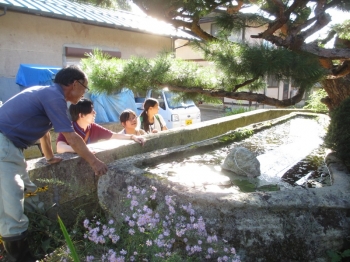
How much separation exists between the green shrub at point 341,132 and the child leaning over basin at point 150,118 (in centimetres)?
238

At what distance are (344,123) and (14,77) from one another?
23.1 ft

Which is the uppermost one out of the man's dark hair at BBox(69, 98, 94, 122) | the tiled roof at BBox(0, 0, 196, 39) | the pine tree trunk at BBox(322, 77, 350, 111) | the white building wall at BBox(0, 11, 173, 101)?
the tiled roof at BBox(0, 0, 196, 39)

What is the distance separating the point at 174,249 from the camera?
194cm

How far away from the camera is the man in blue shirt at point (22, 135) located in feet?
7.15

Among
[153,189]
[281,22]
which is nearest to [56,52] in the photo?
[281,22]

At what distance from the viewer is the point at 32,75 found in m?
6.75

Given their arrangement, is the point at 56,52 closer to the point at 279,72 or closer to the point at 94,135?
the point at 94,135

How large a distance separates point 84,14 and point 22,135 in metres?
7.07

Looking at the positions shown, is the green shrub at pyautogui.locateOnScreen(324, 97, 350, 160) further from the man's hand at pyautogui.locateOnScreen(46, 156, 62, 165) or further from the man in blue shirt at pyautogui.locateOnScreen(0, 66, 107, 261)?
the man's hand at pyautogui.locateOnScreen(46, 156, 62, 165)

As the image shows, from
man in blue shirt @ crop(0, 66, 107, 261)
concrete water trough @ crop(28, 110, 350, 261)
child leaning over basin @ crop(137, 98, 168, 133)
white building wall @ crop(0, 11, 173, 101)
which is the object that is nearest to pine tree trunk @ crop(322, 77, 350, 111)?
concrete water trough @ crop(28, 110, 350, 261)

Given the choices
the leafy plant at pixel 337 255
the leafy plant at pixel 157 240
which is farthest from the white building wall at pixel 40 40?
the leafy plant at pixel 337 255

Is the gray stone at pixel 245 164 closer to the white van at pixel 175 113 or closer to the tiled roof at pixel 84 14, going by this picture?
the tiled roof at pixel 84 14

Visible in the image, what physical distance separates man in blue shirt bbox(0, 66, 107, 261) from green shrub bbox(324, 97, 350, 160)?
216 centimetres

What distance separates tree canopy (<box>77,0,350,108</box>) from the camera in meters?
2.82
